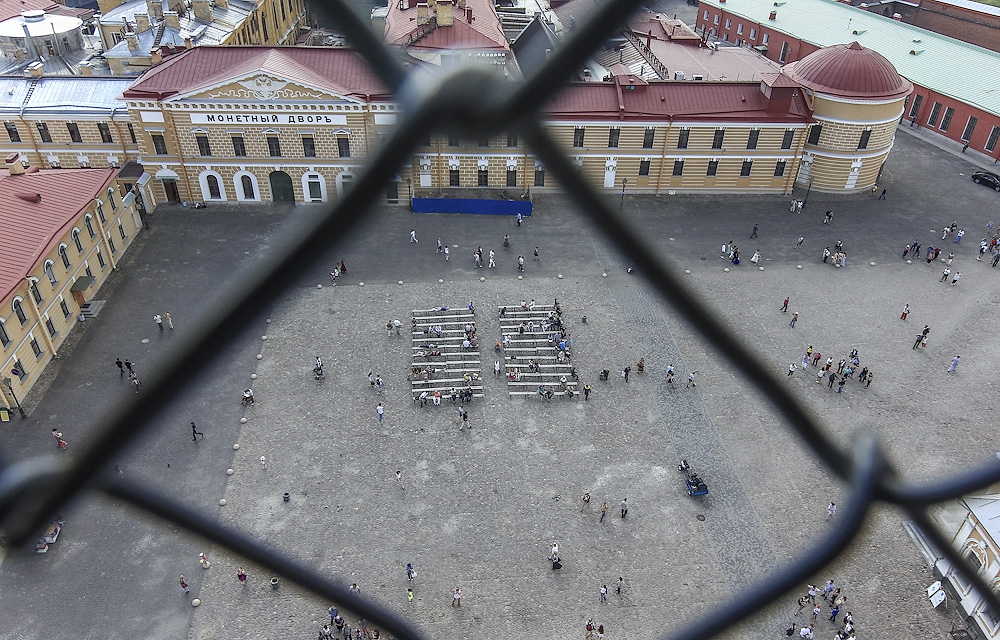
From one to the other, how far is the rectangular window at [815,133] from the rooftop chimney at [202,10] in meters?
42.0

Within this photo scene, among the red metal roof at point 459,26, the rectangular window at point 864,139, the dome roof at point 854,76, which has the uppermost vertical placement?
the red metal roof at point 459,26

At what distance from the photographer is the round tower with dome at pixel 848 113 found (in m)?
41.0

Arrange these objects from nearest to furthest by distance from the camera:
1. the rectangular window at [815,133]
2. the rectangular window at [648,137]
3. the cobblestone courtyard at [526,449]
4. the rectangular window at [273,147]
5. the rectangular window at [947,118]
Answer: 1. the cobblestone courtyard at [526,449]
2. the rectangular window at [273,147]
3. the rectangular window at [648,137]
4. the rectangular window at [815,133]
5. the rectangular window at [947,118]

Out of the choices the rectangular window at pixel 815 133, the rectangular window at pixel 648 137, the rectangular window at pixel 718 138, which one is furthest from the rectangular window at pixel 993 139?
the rectangular window at pixel 648 137

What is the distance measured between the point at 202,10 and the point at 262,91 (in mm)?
20007

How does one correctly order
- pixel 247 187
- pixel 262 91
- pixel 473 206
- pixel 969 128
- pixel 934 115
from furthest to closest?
pixel 934 115, pixel 969 128, pixel 247 187, pixel 473 206, pixel 262 91

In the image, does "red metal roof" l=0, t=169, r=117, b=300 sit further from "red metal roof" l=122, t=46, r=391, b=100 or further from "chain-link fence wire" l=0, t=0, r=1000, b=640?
"chain-link fence wire" l=0, t=0, r=1000, b=640

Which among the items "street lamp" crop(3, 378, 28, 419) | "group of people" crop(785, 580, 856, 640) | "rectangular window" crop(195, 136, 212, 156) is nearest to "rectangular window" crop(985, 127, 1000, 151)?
"group of people" crop(785, 580, 856, 640)

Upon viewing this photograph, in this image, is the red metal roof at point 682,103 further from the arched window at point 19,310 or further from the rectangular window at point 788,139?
the arched window at point 19,310

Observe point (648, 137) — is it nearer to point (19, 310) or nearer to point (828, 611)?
point (828, 611)

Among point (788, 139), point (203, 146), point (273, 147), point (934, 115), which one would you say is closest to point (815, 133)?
point (788, 139)

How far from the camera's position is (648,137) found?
41281mm

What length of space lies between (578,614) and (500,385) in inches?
399

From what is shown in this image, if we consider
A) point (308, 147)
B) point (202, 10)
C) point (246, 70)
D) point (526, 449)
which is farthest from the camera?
Result: point (202, 10)
